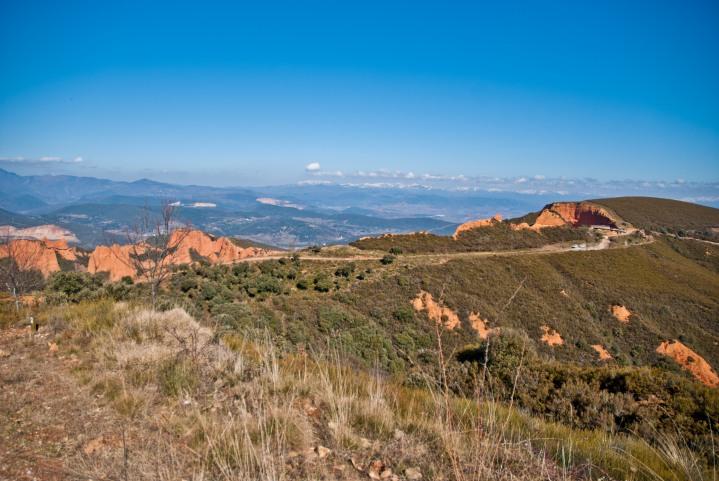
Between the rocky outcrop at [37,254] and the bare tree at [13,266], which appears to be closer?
the bare tree at [13,266]

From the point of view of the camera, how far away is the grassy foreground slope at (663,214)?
7538 cm

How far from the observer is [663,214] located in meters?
82.4

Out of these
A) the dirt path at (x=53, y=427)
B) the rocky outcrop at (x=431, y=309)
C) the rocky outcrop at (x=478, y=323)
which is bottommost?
the rocky outcrop at (x=478, y=323)

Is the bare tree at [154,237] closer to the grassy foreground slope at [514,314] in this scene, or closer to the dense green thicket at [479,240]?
the grassy foreground slope at [514,314]

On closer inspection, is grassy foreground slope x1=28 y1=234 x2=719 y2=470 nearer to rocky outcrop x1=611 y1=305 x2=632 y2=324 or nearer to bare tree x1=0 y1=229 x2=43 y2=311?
rocky outcrop x1=611 y1=305 x2=632 y2=324

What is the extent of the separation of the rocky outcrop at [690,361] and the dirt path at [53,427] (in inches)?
1276

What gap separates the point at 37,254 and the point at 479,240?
4746 centimetres

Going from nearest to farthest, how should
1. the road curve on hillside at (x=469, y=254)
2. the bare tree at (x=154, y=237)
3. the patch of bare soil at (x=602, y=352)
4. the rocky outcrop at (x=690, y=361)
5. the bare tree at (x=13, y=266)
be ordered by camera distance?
the bare tree at (x=13, y=266) → the bare tree at (x=154, y=237) → the rocky outcrop at (x=690, y=361) → the patch of bare soil at (x=602, y=352) → the road curve on hillside at (x=469, y=254)

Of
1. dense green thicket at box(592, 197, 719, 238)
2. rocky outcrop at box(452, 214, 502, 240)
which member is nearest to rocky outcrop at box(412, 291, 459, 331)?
rocky outcrop at box(452, 214, 502, 240)

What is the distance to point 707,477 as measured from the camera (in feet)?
9.11

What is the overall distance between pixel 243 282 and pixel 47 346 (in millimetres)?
20610

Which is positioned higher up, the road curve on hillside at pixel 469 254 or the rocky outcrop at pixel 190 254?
the road curve on hillside at pixel 469 254

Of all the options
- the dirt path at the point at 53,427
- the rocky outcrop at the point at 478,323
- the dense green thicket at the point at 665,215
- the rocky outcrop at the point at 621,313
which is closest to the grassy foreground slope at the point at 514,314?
the rocky outcrop at the point at 478,323

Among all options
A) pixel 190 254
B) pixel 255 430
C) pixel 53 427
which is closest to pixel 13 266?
pixel 53 427
